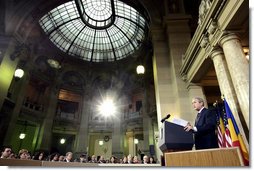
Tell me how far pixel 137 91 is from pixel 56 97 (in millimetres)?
8630

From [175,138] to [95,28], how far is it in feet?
62.0

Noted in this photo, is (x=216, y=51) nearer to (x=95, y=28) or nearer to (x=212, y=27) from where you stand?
(x=212, y=27)

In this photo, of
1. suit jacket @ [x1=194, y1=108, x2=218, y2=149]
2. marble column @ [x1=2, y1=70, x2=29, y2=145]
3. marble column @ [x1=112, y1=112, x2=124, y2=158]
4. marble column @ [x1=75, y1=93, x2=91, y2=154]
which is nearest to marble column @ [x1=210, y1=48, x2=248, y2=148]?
suit jacket @ [x1=194, y1=108, x2=218, y2=149]

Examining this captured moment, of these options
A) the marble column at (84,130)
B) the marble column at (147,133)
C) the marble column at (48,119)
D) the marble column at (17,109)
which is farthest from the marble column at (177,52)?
the marble column at (48,119)

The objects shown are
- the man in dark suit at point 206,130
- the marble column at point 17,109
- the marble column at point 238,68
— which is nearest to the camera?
the man in dark suit at point 206,130

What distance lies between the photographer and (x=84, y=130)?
1750cm

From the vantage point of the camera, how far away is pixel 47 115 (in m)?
15.9

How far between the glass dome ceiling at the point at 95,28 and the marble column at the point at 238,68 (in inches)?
477

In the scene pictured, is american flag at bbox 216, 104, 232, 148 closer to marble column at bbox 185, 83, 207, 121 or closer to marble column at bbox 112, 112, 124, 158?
marble column at bbox 185, 83, 207, 121

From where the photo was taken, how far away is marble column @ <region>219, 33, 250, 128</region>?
3.25 m

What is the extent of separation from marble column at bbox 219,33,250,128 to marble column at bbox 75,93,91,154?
1534 centimetres

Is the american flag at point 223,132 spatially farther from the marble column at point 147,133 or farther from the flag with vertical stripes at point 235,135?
the marble column at point 147,133

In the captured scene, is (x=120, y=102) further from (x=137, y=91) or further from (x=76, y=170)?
(x=76, y=170)

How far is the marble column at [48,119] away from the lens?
1457 cm
